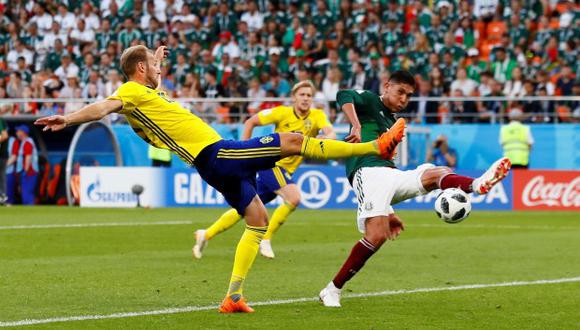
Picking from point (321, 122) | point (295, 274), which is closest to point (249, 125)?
point (321, 122)

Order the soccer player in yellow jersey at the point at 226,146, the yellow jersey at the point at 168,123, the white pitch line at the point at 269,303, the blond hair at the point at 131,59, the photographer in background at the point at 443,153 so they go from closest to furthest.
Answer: the white pitch line at the point at 269,303, the soccer player in yellow jersey at the point at 226,146, the yellow jersey at the point at 168,123, the blond hair at the point at 131,59, the photographer in background at the point at 443,153

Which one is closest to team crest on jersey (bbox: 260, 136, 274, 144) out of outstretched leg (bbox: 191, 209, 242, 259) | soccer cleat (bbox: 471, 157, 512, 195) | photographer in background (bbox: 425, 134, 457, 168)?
soccer cleat (bbox: 471, 157, 512, 195)

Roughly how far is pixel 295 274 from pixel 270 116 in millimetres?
3600

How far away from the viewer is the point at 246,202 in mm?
9094

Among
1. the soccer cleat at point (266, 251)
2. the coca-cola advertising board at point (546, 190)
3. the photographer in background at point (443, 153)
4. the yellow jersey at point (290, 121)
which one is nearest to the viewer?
the soccer cleat at point (266, 251)

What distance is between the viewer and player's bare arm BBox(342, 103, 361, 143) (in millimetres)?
9164

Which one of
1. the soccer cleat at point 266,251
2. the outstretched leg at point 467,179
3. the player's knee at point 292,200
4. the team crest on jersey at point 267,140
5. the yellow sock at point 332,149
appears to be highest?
the team crest on jersey at point 267,140

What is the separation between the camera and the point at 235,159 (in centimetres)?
878

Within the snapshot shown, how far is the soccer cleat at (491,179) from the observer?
28.9 ft

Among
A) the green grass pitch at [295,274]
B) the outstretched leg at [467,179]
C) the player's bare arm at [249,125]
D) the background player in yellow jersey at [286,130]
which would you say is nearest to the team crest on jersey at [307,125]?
the background player in yellow jersey at [286,130]

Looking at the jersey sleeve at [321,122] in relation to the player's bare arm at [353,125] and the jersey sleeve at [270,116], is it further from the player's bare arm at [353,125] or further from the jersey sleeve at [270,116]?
the player's bare arm at [353,125]

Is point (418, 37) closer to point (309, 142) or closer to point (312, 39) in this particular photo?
point (312, 39)

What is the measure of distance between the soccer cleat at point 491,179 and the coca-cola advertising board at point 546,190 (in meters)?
15.8

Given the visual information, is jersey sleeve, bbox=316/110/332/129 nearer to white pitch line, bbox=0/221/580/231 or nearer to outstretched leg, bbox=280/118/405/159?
white pitch line, bbox=0/221/580/231
